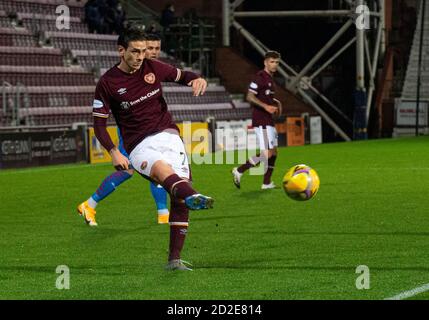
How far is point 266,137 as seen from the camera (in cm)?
1867

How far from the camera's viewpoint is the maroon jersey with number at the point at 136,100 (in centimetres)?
973

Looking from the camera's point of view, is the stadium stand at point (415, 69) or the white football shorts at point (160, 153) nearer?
the white football shorts at point (160, 153)

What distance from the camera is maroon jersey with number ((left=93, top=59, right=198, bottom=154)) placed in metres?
9.73

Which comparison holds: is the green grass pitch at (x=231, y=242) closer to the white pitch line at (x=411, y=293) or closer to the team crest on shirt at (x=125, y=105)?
the white pitch line at (x=411, y=293)

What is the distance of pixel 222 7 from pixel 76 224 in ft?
95.7

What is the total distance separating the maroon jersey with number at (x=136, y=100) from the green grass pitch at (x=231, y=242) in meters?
1.24

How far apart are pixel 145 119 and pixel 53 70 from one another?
23.6m

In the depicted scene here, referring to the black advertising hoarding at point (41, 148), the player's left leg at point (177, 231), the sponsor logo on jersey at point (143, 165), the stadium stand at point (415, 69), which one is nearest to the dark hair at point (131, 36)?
the sponsor logo on jersey at point (143, 165)

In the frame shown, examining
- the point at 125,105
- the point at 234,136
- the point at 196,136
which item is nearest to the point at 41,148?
the point at 196,136

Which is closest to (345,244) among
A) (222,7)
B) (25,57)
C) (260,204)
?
(260,204)

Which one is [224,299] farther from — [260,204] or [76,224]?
[260,204]

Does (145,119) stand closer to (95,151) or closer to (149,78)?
(149,78)

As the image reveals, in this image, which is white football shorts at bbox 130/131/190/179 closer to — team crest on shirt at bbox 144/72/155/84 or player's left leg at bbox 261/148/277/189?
team crest on shirt at bbox 144/72/155/84

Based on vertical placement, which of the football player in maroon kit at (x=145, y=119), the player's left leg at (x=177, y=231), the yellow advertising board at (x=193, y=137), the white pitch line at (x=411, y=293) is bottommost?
the yellow advertising board at (x=193, y=137)
